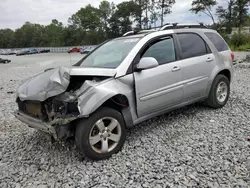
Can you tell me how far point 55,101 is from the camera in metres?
3.02

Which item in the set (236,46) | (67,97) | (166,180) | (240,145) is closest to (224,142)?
(240,145)

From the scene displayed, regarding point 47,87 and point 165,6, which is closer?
point 47,87

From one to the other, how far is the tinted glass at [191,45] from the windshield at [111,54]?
90cm

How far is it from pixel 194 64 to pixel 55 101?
249cm

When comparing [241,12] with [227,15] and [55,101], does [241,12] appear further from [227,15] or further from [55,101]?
[55,101]

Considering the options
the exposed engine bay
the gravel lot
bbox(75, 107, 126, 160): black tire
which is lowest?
the gravel lot

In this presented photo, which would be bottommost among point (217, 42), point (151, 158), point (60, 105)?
point (151, 158)

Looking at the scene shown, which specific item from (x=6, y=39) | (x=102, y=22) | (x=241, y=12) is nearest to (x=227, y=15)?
(x=241, y=12)

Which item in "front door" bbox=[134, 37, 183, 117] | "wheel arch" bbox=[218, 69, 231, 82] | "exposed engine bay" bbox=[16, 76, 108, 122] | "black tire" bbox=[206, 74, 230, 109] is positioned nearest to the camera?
"exposed engine bay" bbox=[16, 76, 108, 122]

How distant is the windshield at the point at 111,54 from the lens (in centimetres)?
353

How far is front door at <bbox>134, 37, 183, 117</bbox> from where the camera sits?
3.39 meters

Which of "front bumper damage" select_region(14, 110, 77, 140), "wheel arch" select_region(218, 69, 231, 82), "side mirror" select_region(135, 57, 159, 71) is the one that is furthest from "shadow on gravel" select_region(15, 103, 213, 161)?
"side mirror" select_region(135, 57, 159, 71)

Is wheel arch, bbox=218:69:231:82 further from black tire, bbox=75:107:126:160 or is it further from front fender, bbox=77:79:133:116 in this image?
black tire, bbox=75:107:126:160

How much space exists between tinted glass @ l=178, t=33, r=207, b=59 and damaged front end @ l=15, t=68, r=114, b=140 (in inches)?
65.1
